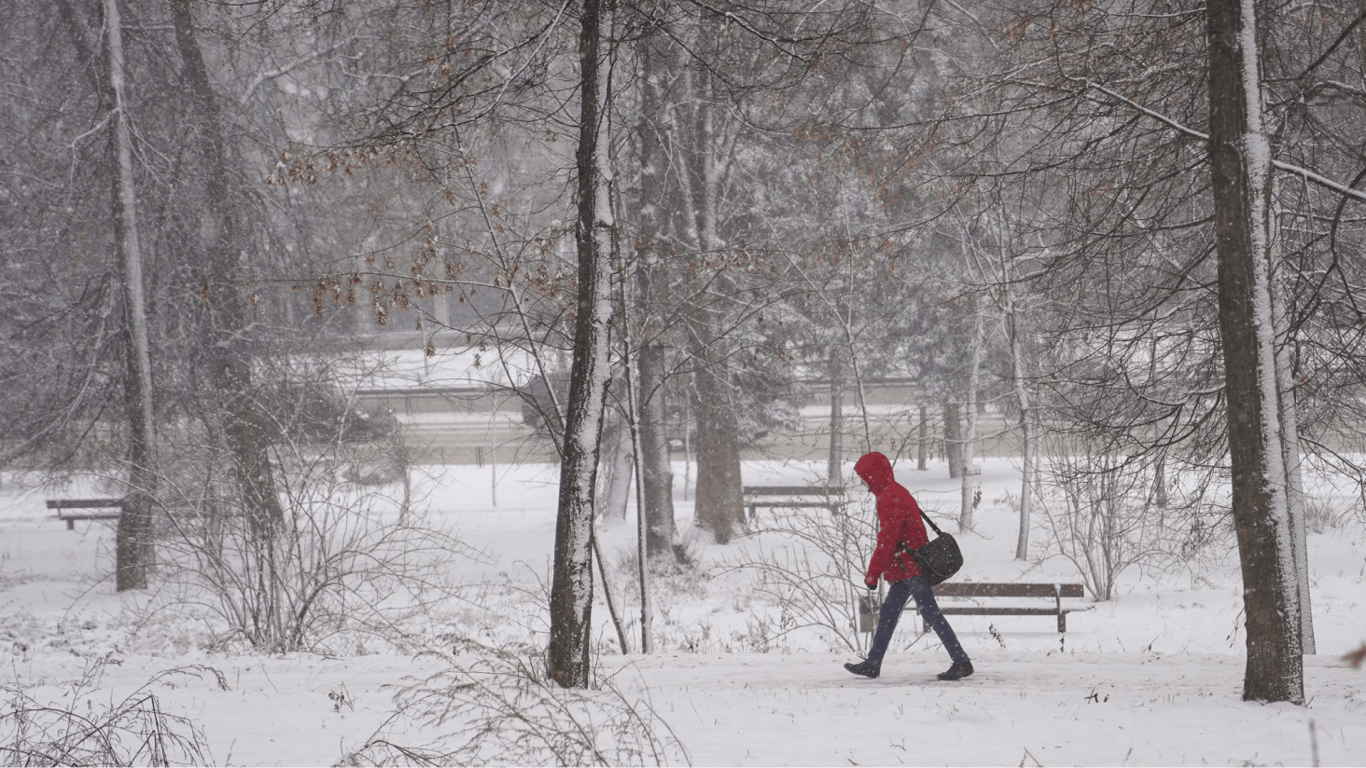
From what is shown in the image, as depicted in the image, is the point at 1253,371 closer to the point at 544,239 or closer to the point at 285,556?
the point at 544,239

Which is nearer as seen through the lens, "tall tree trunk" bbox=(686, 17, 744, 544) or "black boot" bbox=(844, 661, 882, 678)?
"black boot" bbox=(844, 661, 882, 678)

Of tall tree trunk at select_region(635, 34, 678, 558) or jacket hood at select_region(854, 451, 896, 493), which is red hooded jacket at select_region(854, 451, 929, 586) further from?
tall tree trunk at select_region(635, 34, 678, 558)

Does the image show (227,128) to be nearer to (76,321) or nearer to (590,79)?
(76,321)

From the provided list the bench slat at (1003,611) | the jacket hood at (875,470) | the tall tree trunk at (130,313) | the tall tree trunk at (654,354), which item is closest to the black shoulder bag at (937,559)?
the jacket hood at (875,470)

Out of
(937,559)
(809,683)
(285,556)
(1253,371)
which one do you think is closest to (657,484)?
(285,556)

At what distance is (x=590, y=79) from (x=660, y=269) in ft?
25.7

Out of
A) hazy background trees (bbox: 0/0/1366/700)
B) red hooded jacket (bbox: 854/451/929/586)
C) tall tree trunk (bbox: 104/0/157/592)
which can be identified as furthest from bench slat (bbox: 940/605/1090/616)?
tall tree trunk (bbox: 104/0/157/592)

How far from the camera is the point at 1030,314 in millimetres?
19203

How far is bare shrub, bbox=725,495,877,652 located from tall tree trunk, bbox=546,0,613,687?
3571 millimetres

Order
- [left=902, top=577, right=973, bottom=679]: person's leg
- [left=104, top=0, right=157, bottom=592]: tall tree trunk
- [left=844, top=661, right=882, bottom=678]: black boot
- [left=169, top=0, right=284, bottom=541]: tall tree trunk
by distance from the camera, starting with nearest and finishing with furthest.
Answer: [left=902, top=577, right=973, bottom=679]: person's leg
[left=844, top=661, right=882, bottom=678]: black boot
[left=104, top=0, right=157, bottom=592]: tall tree trunk
[left=169, top=0, right=284, bottom=541]: tall tree trunk

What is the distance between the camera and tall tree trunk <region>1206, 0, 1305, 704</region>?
21.0ft

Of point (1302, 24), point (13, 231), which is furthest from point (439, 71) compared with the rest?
point (13, 231)

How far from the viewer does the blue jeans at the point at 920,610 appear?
23.8 feet

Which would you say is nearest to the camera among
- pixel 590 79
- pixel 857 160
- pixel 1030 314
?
pixel 590 79
